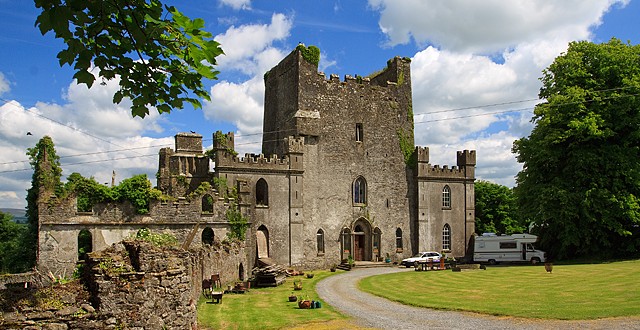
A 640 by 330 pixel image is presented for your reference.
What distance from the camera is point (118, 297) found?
1080 centimetres

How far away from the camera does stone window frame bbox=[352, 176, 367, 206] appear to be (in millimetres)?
44597

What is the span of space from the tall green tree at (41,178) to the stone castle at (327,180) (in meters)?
5.56

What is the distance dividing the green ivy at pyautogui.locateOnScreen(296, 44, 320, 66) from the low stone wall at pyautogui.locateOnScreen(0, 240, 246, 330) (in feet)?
106

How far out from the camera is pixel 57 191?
1247 inches

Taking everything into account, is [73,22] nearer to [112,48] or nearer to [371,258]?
[112,48]

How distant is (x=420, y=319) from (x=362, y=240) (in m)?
26.2

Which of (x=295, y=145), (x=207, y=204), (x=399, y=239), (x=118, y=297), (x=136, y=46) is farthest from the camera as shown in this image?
(x=399, y=239)

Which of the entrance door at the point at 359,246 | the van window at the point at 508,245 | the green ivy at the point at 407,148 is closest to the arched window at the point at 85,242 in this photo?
the entrance door at the point at 359,246

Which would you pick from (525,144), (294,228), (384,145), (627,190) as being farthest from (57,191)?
(627,190)

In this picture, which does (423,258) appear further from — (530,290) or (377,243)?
(530,290)

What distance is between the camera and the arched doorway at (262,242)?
3831 cm

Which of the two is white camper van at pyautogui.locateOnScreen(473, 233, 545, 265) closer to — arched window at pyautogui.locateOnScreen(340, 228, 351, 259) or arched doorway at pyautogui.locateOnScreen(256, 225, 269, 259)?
arched window at pyautogui.locateOnScreen(340, 228, 351, 259)

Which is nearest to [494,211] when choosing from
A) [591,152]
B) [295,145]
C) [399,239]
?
[399,239]

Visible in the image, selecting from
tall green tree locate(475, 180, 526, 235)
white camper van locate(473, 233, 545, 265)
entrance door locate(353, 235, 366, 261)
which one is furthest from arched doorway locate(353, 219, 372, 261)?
tall green tree locate(475, 180, 526, 235)
